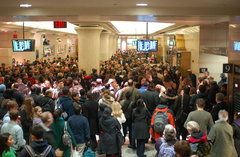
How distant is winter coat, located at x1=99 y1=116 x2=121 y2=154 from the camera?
7281 mm

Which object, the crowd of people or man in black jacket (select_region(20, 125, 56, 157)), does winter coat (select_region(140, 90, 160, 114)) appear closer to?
the crowd of people

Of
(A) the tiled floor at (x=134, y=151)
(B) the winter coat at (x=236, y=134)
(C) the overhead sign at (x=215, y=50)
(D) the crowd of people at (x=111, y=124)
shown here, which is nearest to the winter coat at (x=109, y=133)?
(D) the crowd of people at (x=111, y=124)

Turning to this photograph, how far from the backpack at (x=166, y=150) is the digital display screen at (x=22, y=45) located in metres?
15.3

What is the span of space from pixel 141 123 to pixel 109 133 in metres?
1.04

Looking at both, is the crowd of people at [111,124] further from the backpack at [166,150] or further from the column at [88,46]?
the column at [88,46]

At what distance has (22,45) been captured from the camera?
19062mm

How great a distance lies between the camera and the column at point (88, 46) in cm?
1873

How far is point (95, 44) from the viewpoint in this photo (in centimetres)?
1892

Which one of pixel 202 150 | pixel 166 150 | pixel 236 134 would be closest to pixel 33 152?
pixel 166 150

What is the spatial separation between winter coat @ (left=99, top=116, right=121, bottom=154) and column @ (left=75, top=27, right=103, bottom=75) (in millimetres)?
11805

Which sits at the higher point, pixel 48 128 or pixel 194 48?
pixel 194 48

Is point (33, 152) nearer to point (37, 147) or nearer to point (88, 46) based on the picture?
point (37, 147)

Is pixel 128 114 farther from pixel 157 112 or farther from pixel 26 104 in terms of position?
pixel 26 104

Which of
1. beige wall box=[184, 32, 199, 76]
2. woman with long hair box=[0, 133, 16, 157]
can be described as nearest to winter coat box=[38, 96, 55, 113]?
woman with long hair box=[0, 133, 16, 157]
